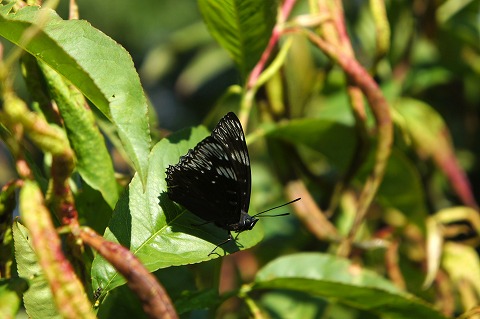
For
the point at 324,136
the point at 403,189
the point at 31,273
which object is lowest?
the point at 403,189

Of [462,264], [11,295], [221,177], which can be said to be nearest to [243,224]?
[221,177]

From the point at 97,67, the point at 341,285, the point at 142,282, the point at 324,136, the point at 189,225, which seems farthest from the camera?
the point at 324,136

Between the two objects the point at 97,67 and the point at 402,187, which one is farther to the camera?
the point at 402,187

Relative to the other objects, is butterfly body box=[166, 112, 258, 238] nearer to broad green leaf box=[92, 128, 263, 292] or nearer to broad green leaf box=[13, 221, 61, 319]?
broad green leaf box=[92, 128, 263, 292]

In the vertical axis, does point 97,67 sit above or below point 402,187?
above

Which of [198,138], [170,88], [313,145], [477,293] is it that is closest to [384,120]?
[313,145]

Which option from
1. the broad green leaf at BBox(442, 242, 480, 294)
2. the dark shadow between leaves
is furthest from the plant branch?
the broad green leaf at BBox(442, 242, 480, 294)

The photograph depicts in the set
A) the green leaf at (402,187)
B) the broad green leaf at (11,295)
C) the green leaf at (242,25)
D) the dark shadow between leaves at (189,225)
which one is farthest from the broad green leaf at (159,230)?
the green leaf at (402,187)

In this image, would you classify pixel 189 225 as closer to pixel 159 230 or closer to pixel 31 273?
pixel 159 230
